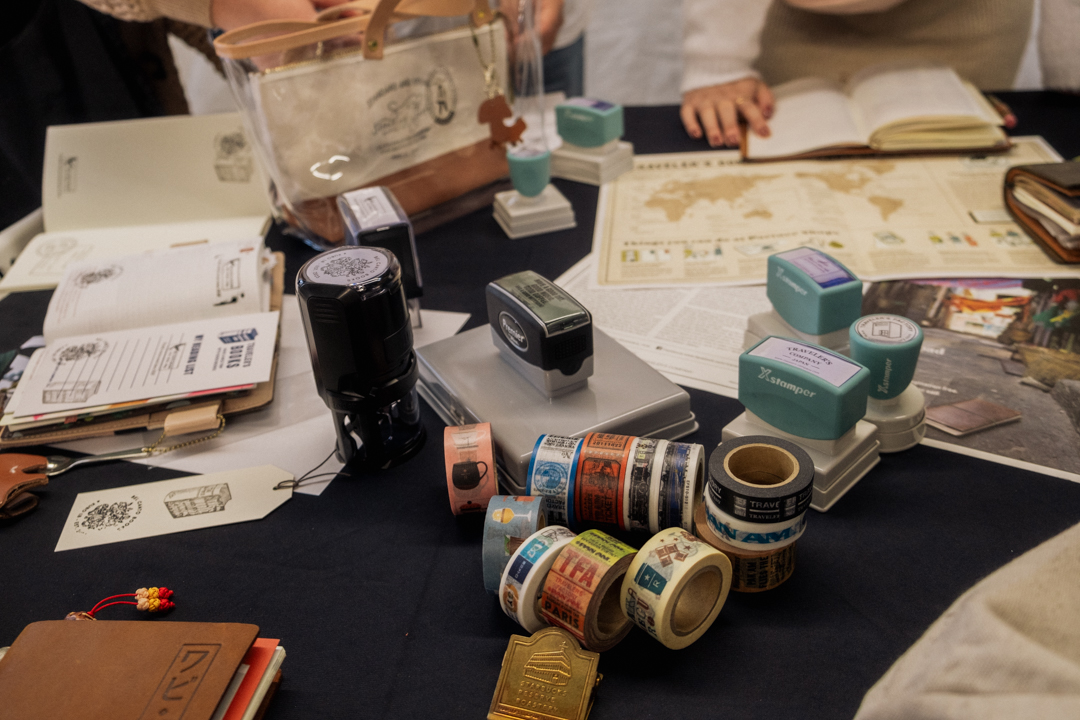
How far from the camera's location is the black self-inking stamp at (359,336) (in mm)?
719

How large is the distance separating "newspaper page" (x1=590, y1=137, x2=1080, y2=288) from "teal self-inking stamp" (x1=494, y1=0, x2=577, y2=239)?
9 cm

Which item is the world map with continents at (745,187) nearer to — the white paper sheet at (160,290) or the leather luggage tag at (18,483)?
the white paper sheet at (160,290)

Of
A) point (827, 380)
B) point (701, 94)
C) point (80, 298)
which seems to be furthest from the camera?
point (701, 94)

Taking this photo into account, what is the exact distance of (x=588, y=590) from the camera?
23.5 inches

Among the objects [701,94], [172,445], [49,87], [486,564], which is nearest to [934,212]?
[701,94]

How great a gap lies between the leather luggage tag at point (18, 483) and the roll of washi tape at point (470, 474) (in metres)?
0.46

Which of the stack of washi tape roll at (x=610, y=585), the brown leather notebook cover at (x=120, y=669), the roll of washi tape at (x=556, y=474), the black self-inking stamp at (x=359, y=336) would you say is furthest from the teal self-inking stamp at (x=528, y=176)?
the brown leather notebook cover at (x=120, y=669)

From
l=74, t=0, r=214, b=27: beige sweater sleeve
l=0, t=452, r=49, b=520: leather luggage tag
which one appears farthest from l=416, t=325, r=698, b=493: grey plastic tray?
l=74, t=0, r=214, b=27: beige sweater sleeve

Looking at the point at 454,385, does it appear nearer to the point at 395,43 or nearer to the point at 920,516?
the point at 920,516

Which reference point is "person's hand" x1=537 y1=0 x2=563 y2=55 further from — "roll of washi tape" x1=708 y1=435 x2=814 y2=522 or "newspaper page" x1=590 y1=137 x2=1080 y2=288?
"roll of washi tape" x1=708 y1=435 x2=814 y2=522

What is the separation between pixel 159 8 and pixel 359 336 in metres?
0.83

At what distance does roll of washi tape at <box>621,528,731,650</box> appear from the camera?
0.59 m

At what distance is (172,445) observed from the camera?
0.89 meters

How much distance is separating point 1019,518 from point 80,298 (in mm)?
1176
